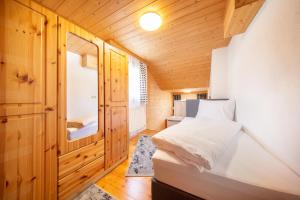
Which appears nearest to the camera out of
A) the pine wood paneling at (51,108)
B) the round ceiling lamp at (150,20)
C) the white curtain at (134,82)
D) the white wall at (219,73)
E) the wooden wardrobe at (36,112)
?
the wooden wardrobe at (36,112)

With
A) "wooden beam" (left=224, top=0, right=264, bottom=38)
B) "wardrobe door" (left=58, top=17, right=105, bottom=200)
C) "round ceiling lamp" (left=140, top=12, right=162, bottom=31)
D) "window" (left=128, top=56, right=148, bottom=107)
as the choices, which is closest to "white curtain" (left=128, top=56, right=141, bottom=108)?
"window" (left=128, top=56, right=148, bottom=107)

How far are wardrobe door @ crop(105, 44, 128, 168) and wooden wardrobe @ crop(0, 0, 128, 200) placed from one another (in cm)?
32

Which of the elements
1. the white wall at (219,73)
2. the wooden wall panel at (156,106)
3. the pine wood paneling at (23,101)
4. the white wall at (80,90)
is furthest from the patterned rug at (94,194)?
the white wall at (219,73)

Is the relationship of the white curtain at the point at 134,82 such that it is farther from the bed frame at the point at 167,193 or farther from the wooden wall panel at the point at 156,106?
the bed frame at the point at 167,193

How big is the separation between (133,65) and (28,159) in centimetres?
246

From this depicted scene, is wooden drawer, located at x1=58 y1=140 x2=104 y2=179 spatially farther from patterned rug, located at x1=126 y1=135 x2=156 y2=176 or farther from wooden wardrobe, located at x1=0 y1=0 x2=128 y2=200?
patterned rug, located at x1=126 y1=135 x2=156 y2=176

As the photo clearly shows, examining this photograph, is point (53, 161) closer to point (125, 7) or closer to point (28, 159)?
point (28, 159)

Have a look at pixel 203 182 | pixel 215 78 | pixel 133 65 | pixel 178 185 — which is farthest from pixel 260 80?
pixel 133 65

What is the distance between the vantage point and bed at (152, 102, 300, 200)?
0.59m

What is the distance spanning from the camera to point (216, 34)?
2.05 metres

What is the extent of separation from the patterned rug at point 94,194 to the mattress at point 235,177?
77cm

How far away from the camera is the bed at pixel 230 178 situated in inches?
23.1

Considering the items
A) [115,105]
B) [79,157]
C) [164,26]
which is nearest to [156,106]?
[115,105]

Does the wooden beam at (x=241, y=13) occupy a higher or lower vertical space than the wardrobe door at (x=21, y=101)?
higher
